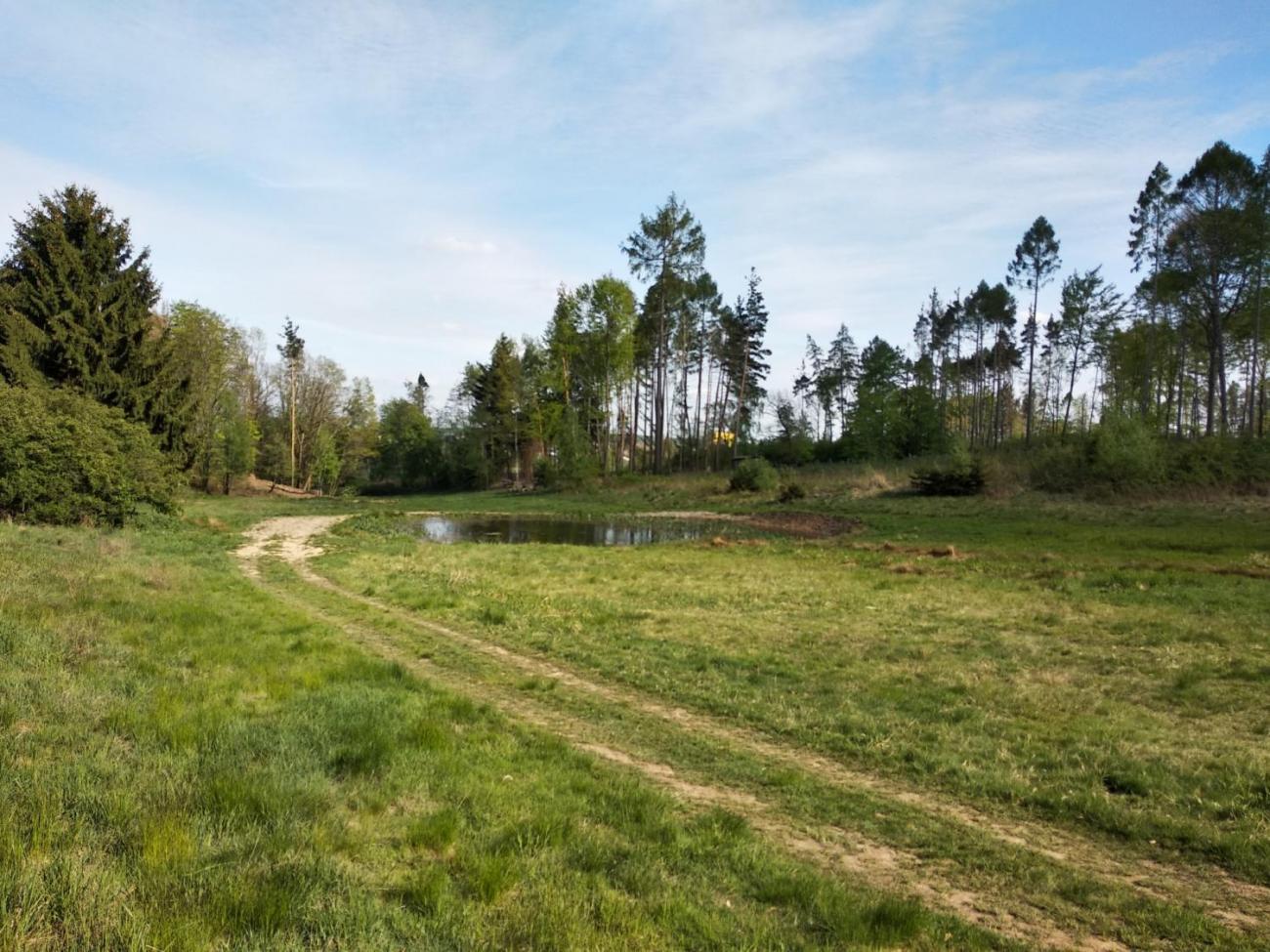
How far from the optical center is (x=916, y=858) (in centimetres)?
470

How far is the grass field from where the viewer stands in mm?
3459

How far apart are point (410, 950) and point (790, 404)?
268ft

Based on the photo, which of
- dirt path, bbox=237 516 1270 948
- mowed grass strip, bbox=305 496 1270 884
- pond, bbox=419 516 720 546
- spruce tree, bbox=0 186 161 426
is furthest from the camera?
pond, bbox=419 516 720 546

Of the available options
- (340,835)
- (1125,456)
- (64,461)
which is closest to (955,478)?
(1125,456)

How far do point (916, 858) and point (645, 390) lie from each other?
58024 mm

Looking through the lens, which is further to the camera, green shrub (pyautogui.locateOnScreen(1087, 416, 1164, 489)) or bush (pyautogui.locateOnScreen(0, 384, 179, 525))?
green shrub (pyautogui.locateOnScreen(1087, 416, 1164, 489))

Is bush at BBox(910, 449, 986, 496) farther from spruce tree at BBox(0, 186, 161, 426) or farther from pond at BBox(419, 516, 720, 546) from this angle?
spruce tree at BBox(0, 186, 161, 426)

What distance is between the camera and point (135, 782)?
4.27m

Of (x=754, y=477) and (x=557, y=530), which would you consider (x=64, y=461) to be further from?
(x=754, y=477)

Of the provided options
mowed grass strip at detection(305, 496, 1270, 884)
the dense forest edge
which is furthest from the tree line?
mowed grass strip at detection(305, 496, 1270, 884)

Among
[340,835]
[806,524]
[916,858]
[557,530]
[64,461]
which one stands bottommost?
[557,530]

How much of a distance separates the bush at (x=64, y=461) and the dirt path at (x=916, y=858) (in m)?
18.4

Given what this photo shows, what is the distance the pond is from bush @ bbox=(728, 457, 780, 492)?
34.9ft

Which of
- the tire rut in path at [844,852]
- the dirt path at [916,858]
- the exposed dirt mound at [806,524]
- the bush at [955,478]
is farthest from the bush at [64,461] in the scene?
the bush at [955,478]
